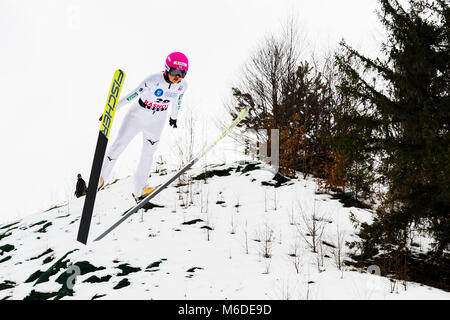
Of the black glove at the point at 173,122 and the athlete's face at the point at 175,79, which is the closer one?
the athlete's face at the point at 175,79

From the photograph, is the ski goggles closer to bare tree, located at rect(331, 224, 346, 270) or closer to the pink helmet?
the pink helmet

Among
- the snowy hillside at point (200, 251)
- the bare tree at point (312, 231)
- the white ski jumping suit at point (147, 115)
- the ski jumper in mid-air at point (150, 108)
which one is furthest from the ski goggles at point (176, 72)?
the bare tree at point (312, 231)

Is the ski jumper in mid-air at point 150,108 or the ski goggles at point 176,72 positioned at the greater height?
the ski goggles at point 176,72

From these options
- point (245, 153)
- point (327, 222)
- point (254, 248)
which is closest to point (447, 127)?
point (327, 222)

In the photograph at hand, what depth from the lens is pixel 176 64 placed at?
3562 millimetres

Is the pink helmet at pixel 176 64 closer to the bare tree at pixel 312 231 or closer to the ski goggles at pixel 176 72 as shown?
the ski goggles at pixel 176 72

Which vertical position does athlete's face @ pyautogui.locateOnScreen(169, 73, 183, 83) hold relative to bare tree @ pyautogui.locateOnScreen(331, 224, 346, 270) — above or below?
above

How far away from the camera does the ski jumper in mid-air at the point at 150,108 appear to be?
11.7 feet

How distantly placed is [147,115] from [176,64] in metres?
0.72

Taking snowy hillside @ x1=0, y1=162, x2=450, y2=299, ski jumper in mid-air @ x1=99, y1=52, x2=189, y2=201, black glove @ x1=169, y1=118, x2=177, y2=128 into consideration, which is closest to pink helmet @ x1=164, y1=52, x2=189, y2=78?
ski jumper in mid-air @ x1=99, y1=52, x2=189, y2=201

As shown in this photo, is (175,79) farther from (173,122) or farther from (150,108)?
(173,122)

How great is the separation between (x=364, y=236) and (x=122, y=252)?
4.05 meters

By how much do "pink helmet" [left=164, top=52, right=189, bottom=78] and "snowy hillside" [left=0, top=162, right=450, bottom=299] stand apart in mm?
2675

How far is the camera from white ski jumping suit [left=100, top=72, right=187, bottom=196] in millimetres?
3607
